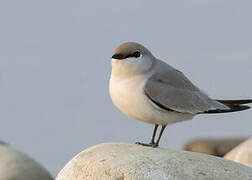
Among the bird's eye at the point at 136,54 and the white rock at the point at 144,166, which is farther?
the bird's eye at the point at 136,54

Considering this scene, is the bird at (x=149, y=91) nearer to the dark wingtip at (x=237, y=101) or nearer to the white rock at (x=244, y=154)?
the dark wingtip at (x=237, y=101)

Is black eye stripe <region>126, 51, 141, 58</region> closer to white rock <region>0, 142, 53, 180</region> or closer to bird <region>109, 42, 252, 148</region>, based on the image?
bird <region>109, 42, 252, 148</region>

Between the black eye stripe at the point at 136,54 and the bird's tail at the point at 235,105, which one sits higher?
the black eye stripe at the point at 136,54

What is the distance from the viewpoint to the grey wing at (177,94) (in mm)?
5812

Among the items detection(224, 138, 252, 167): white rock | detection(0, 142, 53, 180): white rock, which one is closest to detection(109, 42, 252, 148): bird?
detection(224, 138, 252, 167): white rock

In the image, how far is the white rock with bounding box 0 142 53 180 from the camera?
8.88m

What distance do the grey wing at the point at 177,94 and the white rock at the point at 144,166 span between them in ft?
1.59

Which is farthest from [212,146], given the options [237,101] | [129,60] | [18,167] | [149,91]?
[129,60]

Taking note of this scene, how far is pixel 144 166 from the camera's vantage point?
17.9ft

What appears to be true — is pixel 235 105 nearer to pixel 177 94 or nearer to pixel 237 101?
pixel 237 101

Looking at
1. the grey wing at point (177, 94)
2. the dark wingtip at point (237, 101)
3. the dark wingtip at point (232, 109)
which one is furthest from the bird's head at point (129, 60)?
the dark wingtip at point (237, 101)

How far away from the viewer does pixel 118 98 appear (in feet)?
19.2

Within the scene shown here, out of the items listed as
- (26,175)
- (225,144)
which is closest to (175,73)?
(26,175)

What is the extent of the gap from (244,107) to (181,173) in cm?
128
